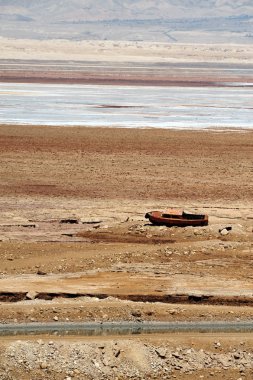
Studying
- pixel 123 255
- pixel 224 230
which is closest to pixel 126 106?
pixel 224 230

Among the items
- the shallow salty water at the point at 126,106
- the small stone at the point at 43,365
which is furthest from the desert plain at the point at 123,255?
the shallow salty water at the point at 126,106

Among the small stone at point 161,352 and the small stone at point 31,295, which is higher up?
the small stone at point 31,295

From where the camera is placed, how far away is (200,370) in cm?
1144

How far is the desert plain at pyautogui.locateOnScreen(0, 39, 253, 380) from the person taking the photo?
38.1 feet

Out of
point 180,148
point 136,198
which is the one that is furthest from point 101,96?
point 136,198

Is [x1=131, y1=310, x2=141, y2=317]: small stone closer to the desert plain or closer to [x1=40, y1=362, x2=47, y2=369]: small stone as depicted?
the desert plain

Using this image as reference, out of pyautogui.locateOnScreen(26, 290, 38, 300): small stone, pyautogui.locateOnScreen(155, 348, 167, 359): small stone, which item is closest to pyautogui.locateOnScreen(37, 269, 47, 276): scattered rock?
pyautogui.locateOnScreen(26, 290, 38, 300): small stone

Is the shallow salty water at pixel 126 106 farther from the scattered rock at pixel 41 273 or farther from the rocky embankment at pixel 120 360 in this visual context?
the rocky embankment at pixel 120 360

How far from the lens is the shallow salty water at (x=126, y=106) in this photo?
3747cm

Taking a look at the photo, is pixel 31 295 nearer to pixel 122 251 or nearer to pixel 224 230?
pixel 122 251

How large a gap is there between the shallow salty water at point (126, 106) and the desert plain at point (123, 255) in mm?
5842

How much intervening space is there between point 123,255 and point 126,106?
94.5 ft

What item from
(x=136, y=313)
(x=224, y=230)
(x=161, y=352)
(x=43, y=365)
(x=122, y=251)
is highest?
(x=224, y=230)

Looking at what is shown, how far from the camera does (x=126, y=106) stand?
147ft
